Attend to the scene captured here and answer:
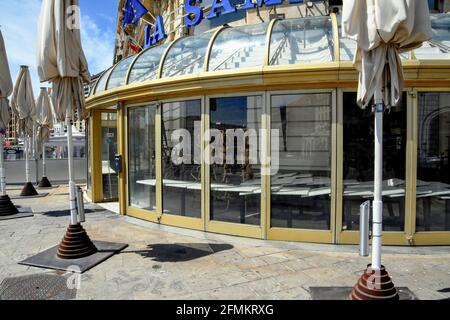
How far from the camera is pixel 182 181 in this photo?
22.6 ft

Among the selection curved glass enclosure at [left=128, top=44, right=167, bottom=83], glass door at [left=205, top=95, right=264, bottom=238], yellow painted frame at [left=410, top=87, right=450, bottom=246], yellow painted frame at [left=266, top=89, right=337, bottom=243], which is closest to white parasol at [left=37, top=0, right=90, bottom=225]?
curved glass enclosure at [left=128, top=44, right=167, bottom=83]

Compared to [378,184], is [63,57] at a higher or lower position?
higher

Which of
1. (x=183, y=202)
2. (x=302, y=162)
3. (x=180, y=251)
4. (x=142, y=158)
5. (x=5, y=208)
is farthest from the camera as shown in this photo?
(x=5, y=208)

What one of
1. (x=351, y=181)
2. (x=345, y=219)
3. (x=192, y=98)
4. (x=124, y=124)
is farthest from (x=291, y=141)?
(x=124, y=124)

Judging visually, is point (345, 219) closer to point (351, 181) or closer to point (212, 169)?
point (351, 181)

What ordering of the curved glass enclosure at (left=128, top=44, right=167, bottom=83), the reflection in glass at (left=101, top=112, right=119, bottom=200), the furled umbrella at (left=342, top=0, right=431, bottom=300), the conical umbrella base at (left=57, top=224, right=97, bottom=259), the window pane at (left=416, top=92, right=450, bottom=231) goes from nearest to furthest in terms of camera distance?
the furled umbrella at (left=342, top=0, right=431, bottom=300), the conical umbrella base at (left=57, top=224, right=97, bottom=259), the window pane at (left=416, top=92, right=450, bottom=231), the curved glass enclosure at (left=128, top=44, right=167, bottom=83), the reflection in glass at (left=101, top=112, right=119, bottom=200)

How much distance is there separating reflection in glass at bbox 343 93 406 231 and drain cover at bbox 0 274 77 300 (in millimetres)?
4261

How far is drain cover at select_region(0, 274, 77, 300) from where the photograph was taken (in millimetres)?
4004

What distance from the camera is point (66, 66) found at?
16.9 feet

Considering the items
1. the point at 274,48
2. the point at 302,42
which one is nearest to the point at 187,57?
the point at 274,48

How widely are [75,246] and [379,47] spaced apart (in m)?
4.90

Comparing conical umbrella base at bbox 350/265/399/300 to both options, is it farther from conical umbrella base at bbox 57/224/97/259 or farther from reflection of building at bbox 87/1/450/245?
conical umbrella base at bbox 57/224/97/259

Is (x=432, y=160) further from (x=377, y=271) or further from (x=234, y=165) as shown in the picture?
(x=234, y=165)
